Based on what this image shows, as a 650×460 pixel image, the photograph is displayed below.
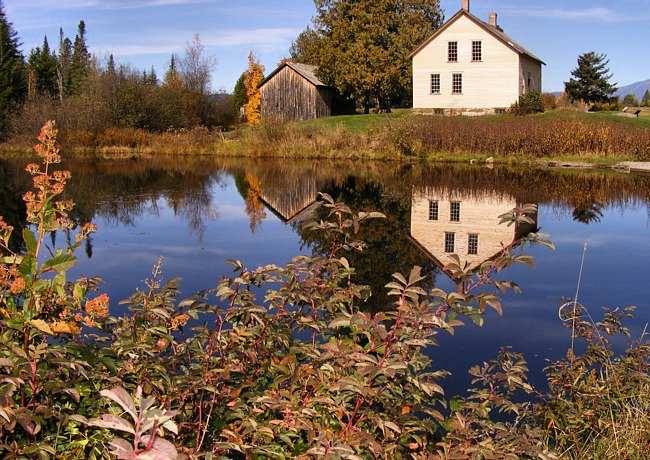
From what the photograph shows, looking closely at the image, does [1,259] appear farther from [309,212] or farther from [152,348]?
[309,212]

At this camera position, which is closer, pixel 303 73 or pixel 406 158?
pixel 406 158

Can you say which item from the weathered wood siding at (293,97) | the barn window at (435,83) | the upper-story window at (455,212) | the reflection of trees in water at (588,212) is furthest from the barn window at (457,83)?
the upper-story window at (455,212)

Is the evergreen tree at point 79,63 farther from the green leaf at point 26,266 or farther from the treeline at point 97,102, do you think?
the green leaf at point 26,266

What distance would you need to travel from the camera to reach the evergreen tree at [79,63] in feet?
203

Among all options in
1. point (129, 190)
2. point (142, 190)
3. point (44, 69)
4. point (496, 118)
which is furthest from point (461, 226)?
point (44, 69)

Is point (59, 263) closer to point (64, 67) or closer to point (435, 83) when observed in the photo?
point (435, 83)

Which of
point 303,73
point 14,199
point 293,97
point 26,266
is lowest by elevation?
point 14,199

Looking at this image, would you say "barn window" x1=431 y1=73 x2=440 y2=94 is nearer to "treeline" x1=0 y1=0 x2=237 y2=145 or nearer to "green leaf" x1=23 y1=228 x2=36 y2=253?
"treeline" x1=0 y1=0 x2=237 y2=145

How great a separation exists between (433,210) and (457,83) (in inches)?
1079

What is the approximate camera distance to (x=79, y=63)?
236 ft

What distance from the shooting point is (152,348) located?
311cm

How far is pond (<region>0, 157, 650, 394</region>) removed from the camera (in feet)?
22.8

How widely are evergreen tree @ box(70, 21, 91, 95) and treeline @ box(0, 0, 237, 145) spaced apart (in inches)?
136

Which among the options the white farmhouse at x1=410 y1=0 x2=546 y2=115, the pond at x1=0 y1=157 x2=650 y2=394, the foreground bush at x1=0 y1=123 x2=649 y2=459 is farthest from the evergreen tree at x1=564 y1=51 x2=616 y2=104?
the foreground bush at x1=0 y1=123 x2=649 y2=459
